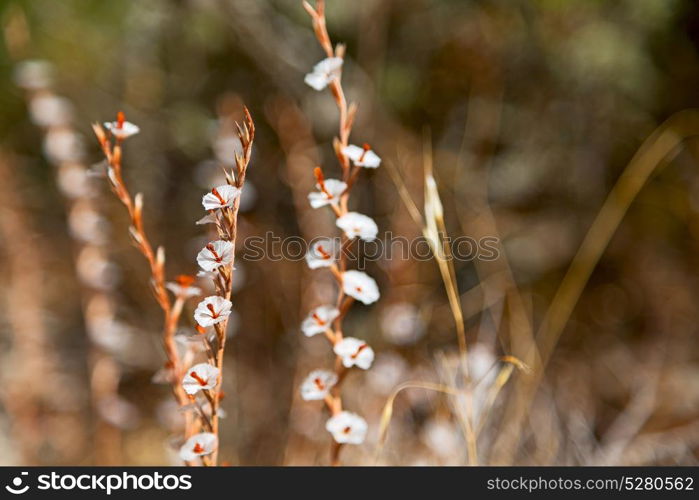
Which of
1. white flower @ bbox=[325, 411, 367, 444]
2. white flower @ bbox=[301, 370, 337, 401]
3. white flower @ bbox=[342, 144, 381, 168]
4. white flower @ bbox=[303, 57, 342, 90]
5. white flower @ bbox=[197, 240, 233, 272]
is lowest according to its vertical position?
white flower @ bbox=[325, 411, 367, 444]

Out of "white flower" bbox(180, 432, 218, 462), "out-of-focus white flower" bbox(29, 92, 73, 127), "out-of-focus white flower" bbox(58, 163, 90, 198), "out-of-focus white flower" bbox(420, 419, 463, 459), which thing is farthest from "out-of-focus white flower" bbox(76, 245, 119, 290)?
"out-of-focus white flower" bbox(420, 419, 463, 459)

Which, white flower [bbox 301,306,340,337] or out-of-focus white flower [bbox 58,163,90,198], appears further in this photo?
out-of-focus white flower [bbox 58,163,90,198]

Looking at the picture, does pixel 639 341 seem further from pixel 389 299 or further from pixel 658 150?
pixel 389 299

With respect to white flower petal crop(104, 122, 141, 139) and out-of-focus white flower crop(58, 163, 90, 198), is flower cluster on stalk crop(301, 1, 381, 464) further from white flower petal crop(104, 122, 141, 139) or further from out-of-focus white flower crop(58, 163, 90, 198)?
out-of-focus white flower crop(58, 163, 90, 198)

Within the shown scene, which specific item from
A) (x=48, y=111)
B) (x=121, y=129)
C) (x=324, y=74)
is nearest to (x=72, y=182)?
(x=48, y=111)

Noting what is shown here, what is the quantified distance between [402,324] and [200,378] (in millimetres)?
747

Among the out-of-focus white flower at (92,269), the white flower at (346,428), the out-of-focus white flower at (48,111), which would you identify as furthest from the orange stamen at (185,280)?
the out-of-focus white flower at (48,111)

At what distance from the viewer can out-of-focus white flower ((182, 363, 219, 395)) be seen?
66 cm

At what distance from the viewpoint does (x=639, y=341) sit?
1602 mm

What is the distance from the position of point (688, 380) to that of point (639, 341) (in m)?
0.16

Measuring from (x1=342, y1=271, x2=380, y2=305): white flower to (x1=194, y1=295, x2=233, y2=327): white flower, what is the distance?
16 cm

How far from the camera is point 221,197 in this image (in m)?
0.63
